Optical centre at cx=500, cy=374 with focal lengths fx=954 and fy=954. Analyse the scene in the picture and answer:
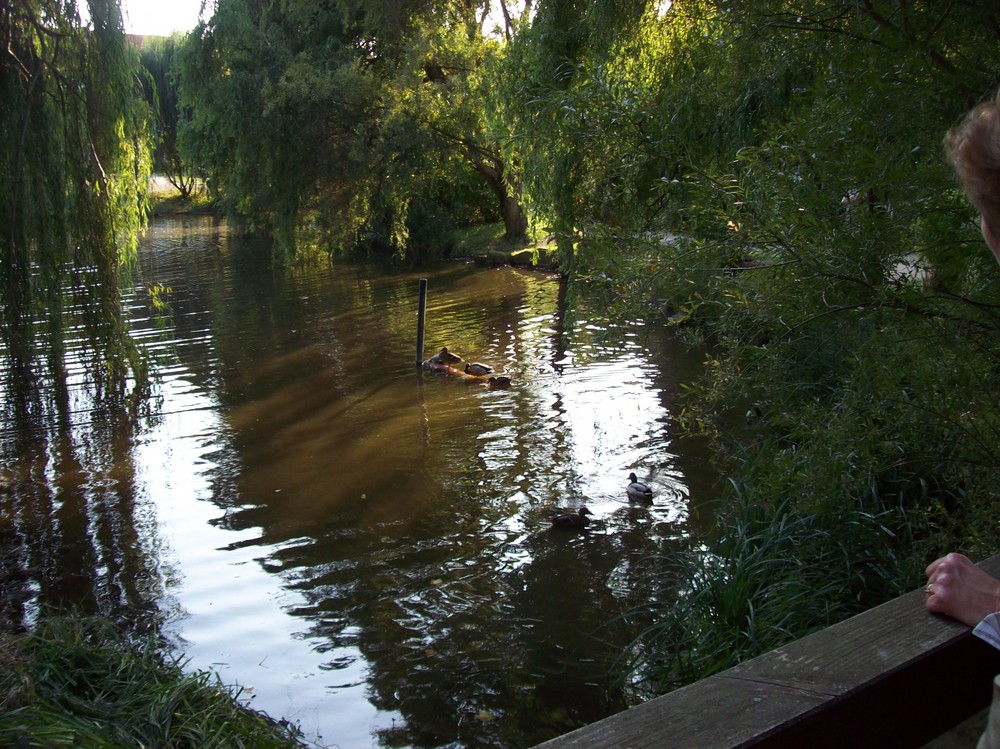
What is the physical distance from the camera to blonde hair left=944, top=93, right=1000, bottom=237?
136cm

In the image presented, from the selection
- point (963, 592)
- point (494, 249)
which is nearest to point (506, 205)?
point (494, 249)

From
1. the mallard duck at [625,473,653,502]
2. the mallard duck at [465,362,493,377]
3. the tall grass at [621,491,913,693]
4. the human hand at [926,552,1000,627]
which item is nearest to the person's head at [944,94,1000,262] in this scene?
the human hand at [926,552,1000,627]

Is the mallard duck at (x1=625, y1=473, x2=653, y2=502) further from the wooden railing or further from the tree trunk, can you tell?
the tree trunk

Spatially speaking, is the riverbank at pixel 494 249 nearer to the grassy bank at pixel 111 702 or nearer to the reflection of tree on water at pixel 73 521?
the reflection of tree on water at pixel 73 521

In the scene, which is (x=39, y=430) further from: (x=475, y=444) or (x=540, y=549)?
(x=540, y=549)

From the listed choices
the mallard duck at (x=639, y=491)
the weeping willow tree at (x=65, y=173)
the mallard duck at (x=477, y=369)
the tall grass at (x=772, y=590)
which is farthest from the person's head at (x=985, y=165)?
the mallard duck at (x=477, y=369)

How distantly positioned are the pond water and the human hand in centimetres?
340

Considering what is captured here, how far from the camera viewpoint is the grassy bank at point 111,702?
12.8ft

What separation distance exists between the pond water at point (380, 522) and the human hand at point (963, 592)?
3404 millimetres

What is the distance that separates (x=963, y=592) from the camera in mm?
1814

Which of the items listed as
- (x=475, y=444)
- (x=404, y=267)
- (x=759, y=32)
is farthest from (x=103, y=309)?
(x=404, y=267)

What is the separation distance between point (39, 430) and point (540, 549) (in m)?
7.99

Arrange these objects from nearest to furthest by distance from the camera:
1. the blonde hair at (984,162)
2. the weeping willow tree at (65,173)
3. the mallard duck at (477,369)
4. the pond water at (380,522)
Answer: the blonde hair at (984,162) < the pond water at (380,522) < the weeping willow tree at (65,173) < the mallard duck at (477,369)

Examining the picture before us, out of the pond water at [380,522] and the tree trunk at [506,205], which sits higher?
the tree trunk at [506,205]
